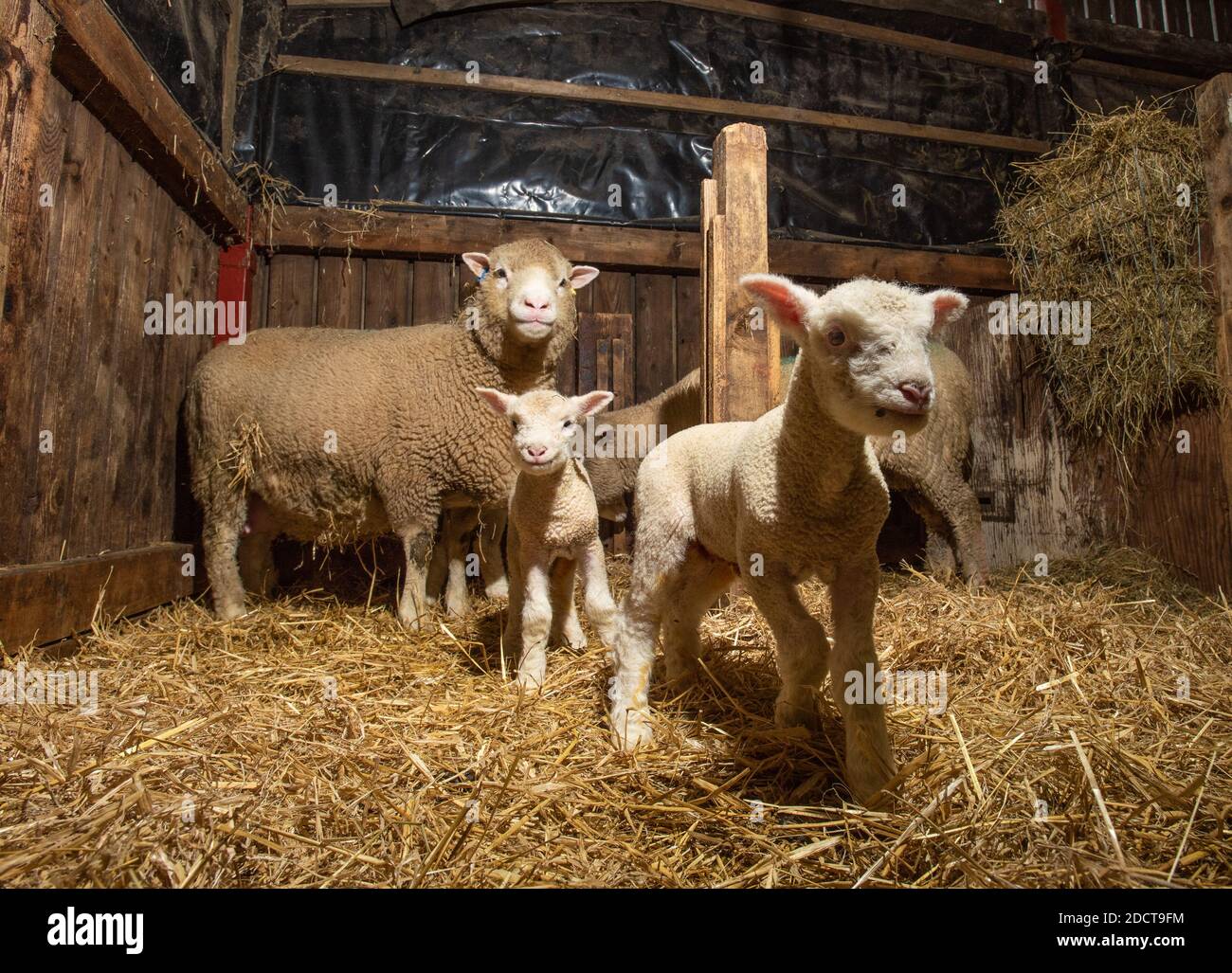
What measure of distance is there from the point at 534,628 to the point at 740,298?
1.90 meters

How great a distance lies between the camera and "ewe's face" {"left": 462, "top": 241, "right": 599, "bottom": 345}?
402 centimetres

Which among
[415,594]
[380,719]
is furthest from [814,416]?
[415,594]

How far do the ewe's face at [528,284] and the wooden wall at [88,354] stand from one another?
1.77 m

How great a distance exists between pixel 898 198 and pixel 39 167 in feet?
18.5

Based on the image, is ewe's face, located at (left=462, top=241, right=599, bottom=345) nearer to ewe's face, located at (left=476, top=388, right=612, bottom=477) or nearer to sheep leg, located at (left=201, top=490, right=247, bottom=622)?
ewe's face, located at (left=476, top=388, right=612, bottom=477)

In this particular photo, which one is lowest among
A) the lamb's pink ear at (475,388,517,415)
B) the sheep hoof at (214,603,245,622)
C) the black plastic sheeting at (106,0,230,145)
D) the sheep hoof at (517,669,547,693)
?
the sheep hoof at (517,669,547,693)

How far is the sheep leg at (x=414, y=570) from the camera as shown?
12.9 ft

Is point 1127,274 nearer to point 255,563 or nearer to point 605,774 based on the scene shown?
point 605,774

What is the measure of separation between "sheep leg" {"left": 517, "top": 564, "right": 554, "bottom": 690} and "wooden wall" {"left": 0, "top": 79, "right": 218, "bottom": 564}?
2042 mm
